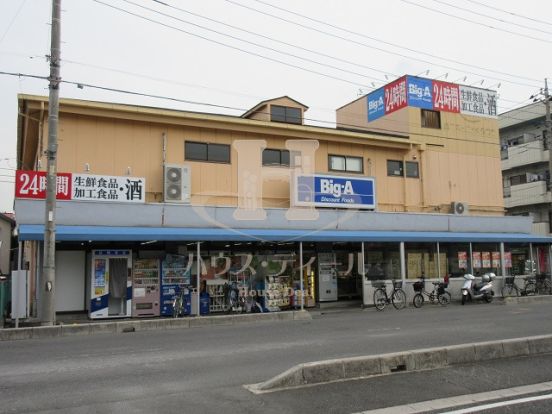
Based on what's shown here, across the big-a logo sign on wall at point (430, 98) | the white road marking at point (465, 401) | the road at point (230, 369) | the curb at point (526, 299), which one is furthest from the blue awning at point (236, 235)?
the white road marking at point (465, 401)

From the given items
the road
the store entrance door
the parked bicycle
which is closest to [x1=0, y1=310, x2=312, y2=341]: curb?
the road

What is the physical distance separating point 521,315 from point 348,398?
1201 centimetres

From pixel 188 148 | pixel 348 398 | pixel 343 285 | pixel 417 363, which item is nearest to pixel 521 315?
pixel 343 285

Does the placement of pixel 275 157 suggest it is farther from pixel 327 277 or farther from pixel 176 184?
pixel 327 277

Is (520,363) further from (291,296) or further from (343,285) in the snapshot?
(343,285)

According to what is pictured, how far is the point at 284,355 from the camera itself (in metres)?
10.0

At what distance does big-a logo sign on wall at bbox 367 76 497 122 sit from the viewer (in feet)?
89.6

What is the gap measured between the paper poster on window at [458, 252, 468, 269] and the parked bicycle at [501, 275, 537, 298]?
2.08m

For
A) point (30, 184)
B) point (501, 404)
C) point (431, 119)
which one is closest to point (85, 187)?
point (30, 184)

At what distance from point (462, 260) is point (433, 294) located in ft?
10.8

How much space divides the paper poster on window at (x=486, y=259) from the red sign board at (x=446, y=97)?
26.6ft

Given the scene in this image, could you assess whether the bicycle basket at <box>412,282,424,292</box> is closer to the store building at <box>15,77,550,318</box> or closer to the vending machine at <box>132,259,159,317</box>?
the store building at <box>15,77,550,318</box>

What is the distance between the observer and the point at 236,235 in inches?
727

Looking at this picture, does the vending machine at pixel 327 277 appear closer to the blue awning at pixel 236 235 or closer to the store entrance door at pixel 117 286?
the blue awning at pixel 236 235
